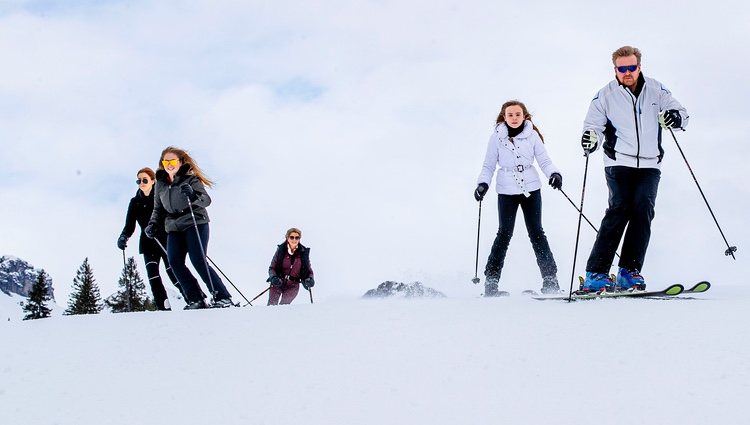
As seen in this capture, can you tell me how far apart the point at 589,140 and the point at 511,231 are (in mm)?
1907

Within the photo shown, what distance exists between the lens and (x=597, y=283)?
20.8ft

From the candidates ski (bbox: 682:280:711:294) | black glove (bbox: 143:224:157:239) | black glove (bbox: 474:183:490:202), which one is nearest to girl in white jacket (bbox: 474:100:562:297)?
black glove (bbox: 474:183:490:202)

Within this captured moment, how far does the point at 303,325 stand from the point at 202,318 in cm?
126

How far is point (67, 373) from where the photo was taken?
15.0 ft

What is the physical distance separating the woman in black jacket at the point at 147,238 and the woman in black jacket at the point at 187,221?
626 mm

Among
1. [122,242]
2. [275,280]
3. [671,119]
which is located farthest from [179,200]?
[671,119]

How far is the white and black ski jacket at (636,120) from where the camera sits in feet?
20.5

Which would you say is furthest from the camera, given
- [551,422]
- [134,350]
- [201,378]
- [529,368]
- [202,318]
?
[202,318]

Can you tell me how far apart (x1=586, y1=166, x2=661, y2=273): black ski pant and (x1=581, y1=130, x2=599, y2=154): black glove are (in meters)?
0.29

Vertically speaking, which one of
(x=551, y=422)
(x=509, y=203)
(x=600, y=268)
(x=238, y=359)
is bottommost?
(x=551, y=422)

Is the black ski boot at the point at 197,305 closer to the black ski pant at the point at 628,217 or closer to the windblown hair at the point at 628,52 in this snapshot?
the black ski pant at the point at 628,217

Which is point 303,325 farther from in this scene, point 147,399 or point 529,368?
point 529,368

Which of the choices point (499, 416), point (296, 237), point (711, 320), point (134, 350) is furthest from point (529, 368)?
point (296, 237)

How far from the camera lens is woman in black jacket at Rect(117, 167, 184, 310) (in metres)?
8.46
